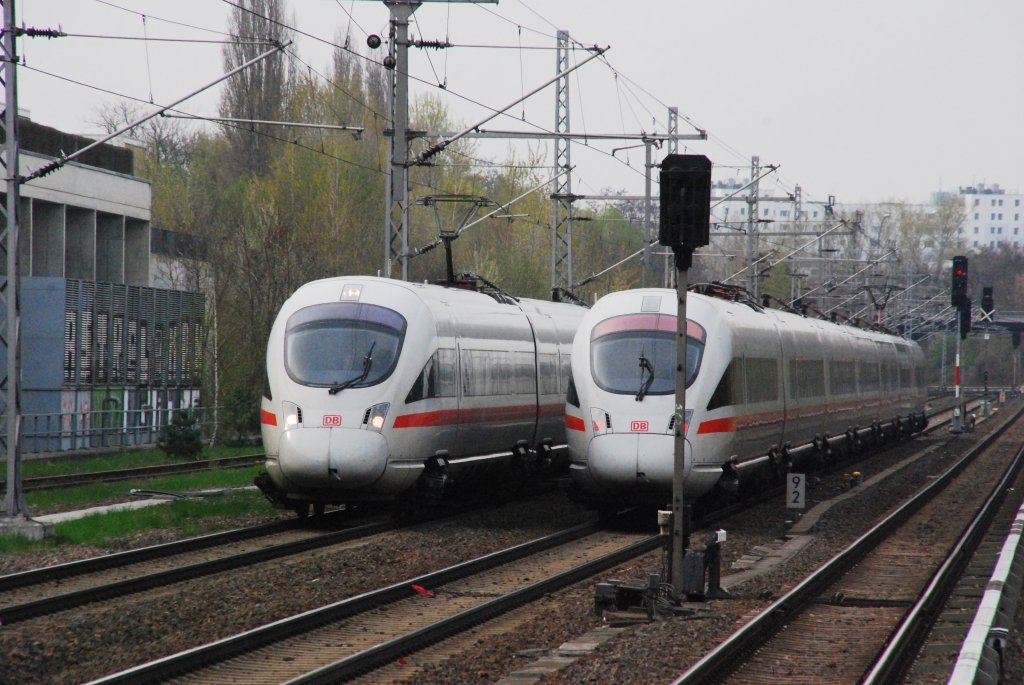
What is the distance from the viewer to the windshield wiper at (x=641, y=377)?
18922mm

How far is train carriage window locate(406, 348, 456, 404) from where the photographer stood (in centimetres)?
1903

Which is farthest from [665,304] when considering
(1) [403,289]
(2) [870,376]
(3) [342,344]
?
(2) [870,376]

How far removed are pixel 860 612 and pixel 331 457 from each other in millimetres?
7093

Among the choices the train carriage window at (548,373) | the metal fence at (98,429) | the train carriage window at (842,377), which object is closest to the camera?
the train carriage window at (548,373)

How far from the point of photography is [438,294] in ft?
68.2

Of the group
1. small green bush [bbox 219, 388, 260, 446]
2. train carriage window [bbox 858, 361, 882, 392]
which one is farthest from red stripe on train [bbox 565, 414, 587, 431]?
small green bush [bbox 219, 388, 260, 446]

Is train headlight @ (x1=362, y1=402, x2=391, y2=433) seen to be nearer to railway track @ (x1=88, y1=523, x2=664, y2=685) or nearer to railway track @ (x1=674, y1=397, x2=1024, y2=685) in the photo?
railway track @ (x1=88, y1=523, x2=664, y2=685)

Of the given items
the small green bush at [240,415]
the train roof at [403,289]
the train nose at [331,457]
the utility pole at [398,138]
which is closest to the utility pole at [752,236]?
the small green bush at [240,415]

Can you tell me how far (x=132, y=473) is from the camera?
93.9 ft

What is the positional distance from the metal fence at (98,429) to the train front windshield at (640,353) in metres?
17.8

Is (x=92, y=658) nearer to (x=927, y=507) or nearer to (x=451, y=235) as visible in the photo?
(x=451, y=235)

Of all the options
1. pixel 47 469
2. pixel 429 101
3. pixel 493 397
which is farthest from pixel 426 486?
pixel 429 101

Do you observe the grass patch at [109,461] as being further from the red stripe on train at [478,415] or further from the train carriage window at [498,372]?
the train carriage window at [498,372]

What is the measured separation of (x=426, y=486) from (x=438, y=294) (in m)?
2.79
